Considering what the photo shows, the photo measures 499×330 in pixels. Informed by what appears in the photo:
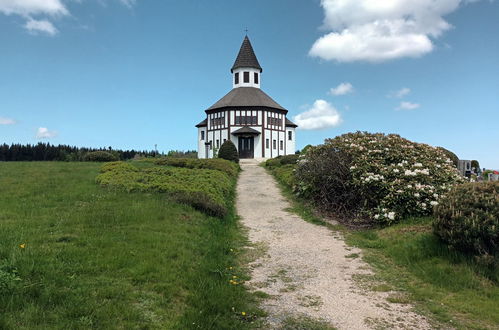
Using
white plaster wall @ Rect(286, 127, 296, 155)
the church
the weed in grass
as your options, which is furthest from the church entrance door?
the weed in grass

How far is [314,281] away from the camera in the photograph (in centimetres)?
586

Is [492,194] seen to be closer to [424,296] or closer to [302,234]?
[424,296]

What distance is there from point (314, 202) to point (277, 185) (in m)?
5.43

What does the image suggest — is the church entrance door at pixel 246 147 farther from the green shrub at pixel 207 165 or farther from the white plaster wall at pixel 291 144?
the green shrub at pixel 207 165

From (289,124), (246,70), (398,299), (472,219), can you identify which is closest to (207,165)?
(472,219)

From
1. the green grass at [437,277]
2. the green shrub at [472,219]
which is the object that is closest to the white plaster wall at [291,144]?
the green grass at [437,277]

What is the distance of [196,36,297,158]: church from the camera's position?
41.2m

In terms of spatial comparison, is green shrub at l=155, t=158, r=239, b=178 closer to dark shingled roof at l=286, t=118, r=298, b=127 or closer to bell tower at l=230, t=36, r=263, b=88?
dark shingled roof at l=286, t=118, r=298, b=127

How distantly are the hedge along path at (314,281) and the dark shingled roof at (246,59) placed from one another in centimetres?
3849

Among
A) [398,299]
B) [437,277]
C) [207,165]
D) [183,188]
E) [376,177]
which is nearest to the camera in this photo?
[398,299]

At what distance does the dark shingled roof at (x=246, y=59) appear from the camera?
4606 cm

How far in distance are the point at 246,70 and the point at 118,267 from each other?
43222mm

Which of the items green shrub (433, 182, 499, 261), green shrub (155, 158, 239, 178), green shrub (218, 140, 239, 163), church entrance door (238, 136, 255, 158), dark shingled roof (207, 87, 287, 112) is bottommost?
green shrub (433, 182, 499, 261)

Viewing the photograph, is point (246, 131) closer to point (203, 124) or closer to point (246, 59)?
point (203, 124)
